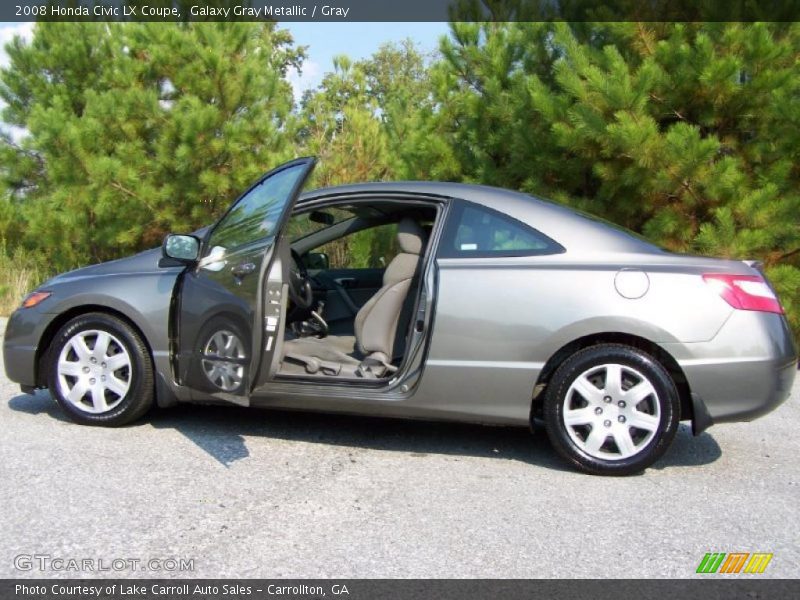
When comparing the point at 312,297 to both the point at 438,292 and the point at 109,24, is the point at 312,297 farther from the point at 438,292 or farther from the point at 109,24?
the point at 109,24

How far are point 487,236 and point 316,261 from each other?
189 cm

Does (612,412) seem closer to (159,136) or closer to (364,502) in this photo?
(364,502)

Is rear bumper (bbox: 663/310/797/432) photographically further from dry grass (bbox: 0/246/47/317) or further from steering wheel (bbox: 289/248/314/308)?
dry grass (bbox: 0/246/47/317)

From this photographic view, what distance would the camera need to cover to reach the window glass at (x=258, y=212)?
4.45m

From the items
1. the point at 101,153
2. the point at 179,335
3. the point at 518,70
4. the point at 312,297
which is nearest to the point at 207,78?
the point at 101,153

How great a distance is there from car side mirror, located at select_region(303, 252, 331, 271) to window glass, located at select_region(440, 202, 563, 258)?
1652mm

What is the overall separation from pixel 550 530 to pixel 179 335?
2374mm

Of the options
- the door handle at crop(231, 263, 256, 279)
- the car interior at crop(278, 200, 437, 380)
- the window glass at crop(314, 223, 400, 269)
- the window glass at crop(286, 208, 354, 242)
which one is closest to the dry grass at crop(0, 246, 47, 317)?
the window glass at crop(314, 223, 400, 269)

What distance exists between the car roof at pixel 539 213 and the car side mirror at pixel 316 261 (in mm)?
1095

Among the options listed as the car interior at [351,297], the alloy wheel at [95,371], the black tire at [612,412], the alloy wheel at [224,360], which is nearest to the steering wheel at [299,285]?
the car interior at [351,297]

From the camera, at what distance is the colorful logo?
10.6 feet

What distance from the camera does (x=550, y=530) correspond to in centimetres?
360

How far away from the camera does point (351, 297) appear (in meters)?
6.23
